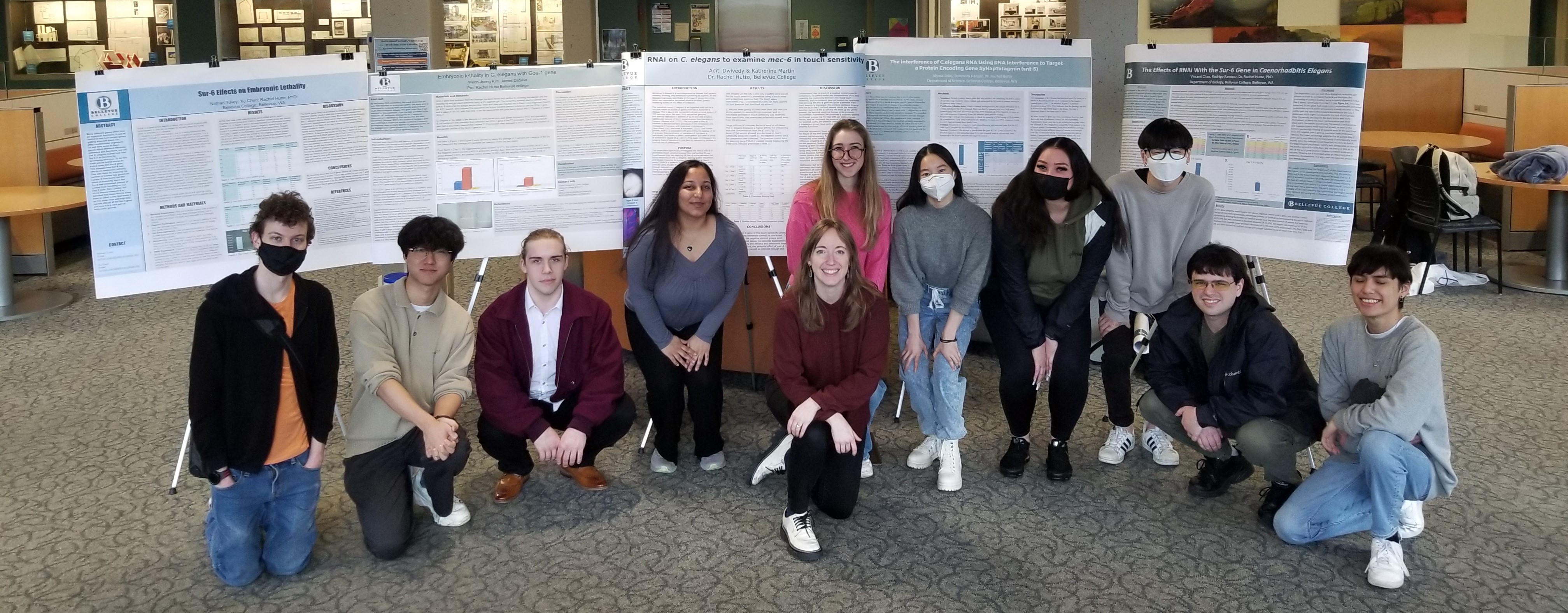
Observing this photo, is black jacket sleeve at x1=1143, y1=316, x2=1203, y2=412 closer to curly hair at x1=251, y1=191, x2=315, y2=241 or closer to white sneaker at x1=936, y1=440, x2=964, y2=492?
white sneaker at x1=936, y1=440, x2=964, y2=492

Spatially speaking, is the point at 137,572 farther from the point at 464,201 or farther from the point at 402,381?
the point at 464,201

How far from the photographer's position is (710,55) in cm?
476

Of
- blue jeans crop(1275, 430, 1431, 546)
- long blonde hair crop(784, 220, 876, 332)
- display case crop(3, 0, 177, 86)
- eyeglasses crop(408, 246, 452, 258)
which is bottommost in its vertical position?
blue jeans crop(1275, 430, 1431, 546)

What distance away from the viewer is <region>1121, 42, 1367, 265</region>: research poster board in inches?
183

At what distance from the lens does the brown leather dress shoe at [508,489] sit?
399 centimetres

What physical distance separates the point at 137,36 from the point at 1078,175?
12.5m

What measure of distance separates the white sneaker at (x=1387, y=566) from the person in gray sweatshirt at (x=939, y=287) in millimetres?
1295

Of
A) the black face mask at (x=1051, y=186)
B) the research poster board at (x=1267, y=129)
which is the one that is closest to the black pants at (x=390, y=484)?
the black face mask at (x=1051, y=186)

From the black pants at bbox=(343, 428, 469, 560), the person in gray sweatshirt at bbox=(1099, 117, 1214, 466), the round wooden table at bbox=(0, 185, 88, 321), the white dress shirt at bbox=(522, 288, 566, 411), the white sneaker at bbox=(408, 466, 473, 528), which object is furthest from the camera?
the round wooden table at bbox=(0, 185, 88, 321)

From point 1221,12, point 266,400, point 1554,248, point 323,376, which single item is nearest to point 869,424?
point 323,376

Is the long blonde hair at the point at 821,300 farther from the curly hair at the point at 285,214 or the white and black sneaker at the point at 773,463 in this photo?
the curly hair at the point at 285,214

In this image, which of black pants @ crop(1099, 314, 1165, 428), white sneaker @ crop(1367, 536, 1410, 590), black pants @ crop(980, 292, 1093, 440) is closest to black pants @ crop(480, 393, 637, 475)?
black pants @ crop(980, 292, 1093, 440)

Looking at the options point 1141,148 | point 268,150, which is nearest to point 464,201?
point 268,150

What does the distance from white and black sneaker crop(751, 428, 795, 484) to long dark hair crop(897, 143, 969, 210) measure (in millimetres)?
941
